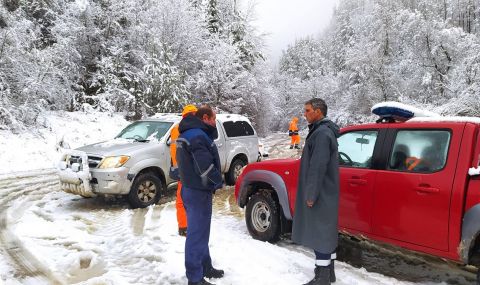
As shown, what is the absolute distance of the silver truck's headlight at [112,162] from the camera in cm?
759

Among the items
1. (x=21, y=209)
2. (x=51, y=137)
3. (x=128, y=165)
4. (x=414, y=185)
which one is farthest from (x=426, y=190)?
(x=51, y=137)

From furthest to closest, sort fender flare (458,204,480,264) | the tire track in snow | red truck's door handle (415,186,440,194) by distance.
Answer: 1. the tire track in snow
2. red truck's door handle (415,186,440,194)
3. fender flare (458,204,480,264)

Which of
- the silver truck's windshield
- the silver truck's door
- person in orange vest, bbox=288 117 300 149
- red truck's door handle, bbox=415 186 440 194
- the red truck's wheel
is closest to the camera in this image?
red truck's door handle, bbox=415 186 440 194

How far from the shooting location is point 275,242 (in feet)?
18.4

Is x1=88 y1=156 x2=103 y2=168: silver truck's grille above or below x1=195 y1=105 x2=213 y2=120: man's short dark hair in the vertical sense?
below

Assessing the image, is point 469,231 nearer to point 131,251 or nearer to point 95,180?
point 131,251

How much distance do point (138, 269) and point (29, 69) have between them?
15.0 metres

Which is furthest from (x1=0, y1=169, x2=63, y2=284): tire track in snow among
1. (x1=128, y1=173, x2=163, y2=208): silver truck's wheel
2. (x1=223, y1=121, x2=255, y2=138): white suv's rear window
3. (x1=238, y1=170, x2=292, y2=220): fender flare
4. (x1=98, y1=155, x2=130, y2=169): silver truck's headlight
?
(x1=223, y1=121, x2=255, y2=138): white suv's rear window

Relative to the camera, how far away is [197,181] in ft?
13.1

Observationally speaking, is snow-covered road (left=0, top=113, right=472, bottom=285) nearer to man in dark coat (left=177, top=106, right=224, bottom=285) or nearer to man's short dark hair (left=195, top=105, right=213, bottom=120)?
man in dark coat (left=177, top=106, right=224, bottom=285)

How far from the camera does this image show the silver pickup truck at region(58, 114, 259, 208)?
7.55m

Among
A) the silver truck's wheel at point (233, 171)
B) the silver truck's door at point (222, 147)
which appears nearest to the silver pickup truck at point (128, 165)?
the silver truck's door at point (222, 147)

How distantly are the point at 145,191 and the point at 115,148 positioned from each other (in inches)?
40.6

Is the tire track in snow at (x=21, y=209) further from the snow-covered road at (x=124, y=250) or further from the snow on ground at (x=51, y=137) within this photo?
the snow on ground at (x=51, y=137)
